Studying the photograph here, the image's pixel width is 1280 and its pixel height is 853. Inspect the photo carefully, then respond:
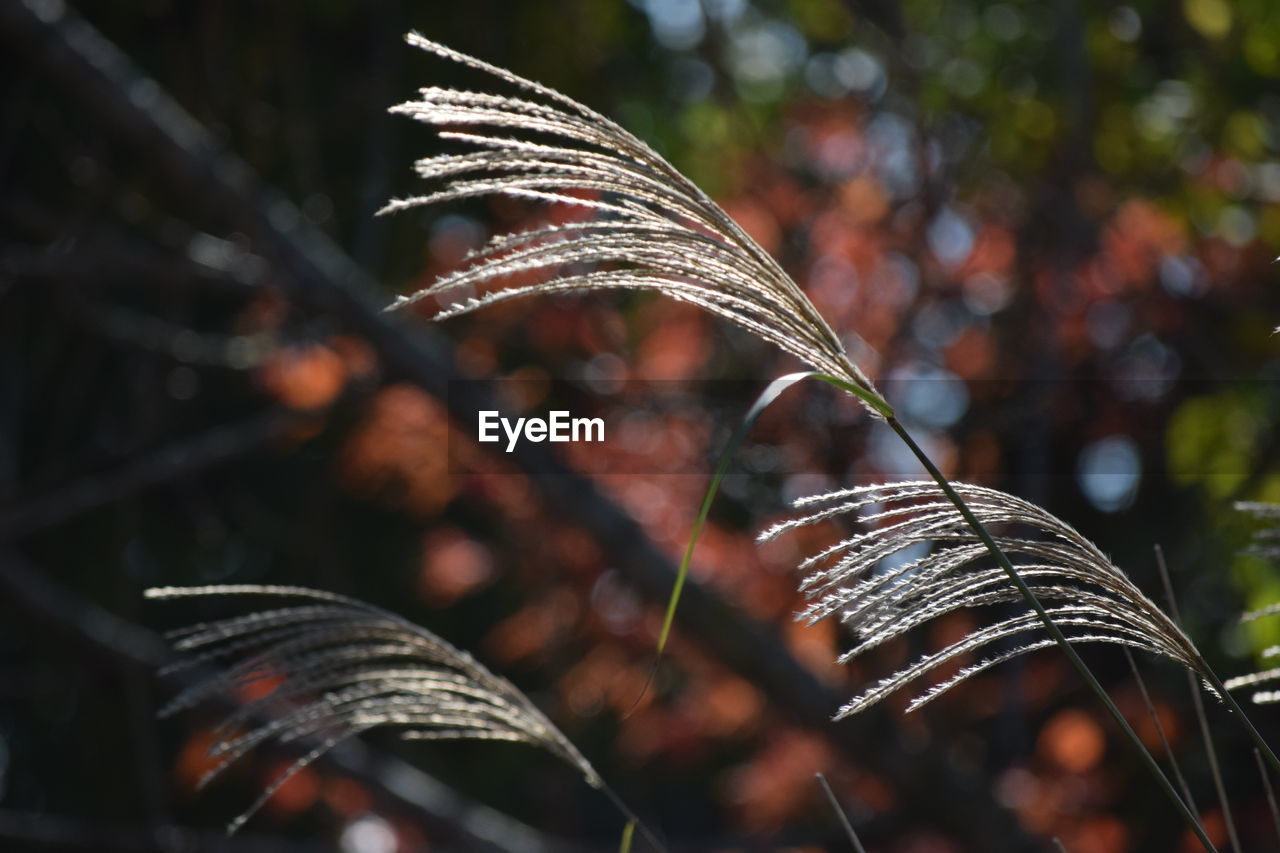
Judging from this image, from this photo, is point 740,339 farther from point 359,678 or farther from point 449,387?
point 359,678

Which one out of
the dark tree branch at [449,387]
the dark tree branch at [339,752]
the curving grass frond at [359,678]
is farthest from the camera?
the dark tree branch at [339,752]

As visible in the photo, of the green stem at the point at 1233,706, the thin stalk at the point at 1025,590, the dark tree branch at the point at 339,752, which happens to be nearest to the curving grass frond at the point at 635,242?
the thin stalk at the point at 1025,590

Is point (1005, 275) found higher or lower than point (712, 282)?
higher

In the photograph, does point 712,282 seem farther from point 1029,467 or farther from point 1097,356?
point 1097,356

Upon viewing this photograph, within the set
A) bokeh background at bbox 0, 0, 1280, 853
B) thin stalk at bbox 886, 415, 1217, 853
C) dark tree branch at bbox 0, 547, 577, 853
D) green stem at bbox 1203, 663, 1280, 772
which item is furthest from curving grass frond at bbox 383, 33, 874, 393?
dark tree branch at bbox 0, 547, 577, 853

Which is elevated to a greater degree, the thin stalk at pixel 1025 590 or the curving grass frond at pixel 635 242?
the curving grass frond at pixel 635 242

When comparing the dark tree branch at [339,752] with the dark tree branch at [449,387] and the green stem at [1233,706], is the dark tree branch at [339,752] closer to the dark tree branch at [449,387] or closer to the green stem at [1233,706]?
the dark tree branch at [449,387]

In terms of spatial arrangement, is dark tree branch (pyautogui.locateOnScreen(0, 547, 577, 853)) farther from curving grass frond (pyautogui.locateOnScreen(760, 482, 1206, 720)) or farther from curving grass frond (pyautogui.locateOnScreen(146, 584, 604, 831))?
curving grass frond (pyautogui.locateOnScreen(760, 482, 1206, 720))

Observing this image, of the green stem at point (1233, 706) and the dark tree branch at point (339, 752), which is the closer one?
the green stem at point (1233, 706)

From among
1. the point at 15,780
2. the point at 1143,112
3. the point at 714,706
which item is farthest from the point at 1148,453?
the point at 15,780
